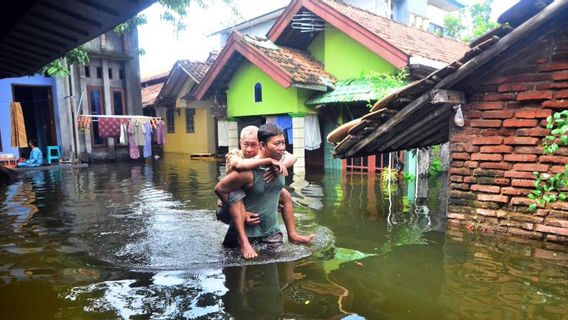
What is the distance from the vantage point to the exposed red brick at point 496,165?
17.9 ft

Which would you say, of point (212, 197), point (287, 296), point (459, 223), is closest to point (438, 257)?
point (459, 223)

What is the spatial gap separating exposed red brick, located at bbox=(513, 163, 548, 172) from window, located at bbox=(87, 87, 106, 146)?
59.1 feet

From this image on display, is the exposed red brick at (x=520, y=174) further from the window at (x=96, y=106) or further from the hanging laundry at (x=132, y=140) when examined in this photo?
the window at (x=96, y=106)

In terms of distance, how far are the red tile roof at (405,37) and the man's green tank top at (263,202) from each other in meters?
8.21

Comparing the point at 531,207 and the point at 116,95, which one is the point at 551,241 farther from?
the point at 116,95

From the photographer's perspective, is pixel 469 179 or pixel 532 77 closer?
pixel 532 77

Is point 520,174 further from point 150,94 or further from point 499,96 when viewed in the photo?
point 150,94

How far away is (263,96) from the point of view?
15.6 meters

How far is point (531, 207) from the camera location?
16.8 feet

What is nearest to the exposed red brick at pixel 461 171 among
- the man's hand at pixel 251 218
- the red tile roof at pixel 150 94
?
the man's hand at pixel 251 218

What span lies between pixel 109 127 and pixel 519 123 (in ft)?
54.5

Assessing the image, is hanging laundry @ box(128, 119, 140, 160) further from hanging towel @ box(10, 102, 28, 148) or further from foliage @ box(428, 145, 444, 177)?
foliage @ box(428, 145, 444, 177)

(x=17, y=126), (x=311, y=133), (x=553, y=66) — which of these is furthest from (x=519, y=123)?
(x=17, y=126)

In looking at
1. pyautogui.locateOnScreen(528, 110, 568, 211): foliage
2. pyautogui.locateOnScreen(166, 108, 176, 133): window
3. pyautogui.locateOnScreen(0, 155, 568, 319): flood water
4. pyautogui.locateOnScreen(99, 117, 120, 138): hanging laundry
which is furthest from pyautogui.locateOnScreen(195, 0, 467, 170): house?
pyautogui.locateOnScreen(166, 108, 176, 133): window
